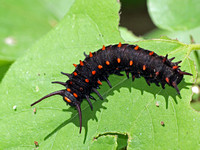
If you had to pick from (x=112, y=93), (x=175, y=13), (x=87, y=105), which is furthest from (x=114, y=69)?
(x=175, y=13)

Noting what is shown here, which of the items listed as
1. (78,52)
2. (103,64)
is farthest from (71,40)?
(103,64)

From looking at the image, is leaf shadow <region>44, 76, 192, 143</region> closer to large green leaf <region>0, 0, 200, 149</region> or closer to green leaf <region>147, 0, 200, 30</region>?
large green leaf <region>0, 0, 200, 149</region>

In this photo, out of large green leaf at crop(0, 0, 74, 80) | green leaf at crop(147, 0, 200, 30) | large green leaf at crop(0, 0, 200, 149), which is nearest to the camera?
large green leaf at crop(0, 0, 200, 149)

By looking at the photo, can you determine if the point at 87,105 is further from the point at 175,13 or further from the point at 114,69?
the point at 175,13

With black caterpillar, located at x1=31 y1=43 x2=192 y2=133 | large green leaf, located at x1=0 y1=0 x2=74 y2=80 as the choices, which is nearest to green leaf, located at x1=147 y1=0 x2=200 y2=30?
black caterpillar, located at x1=31 y1=43 x2=192 y2=133

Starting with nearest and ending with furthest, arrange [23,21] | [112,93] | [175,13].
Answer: [112,93], [175,13], [23,21]

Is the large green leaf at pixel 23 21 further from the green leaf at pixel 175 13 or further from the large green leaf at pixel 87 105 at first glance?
the green leaf at pixel 175 13
